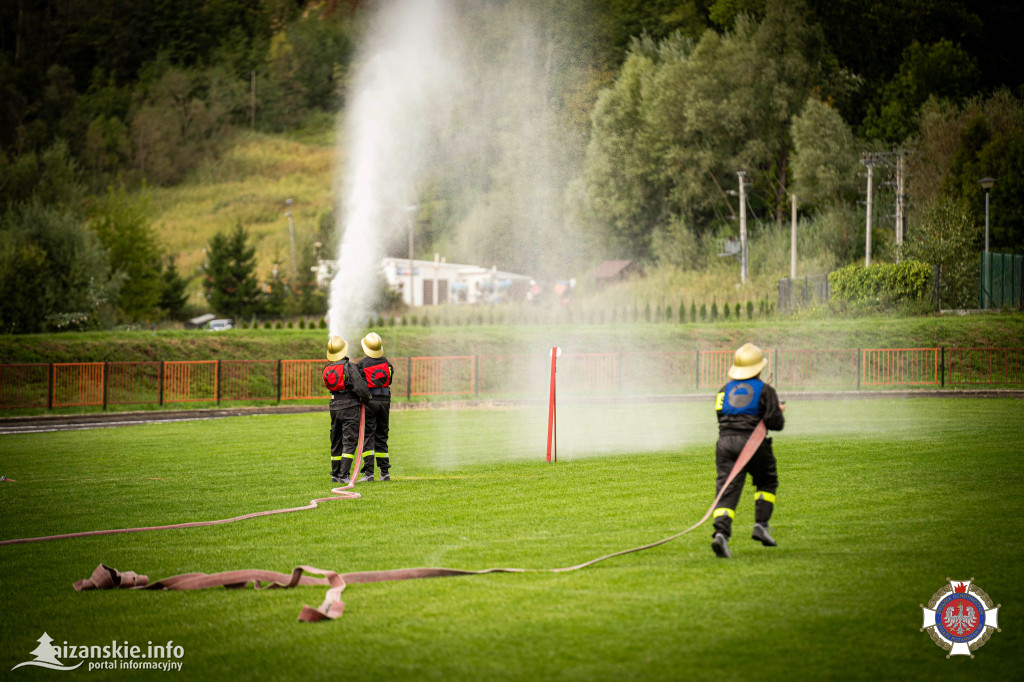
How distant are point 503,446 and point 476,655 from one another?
12434mm

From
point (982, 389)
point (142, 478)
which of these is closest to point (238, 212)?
point (982, 389)

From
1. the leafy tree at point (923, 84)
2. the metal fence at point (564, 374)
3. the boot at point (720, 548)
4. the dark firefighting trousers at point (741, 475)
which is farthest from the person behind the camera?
the leafy tree at point (923, 84)

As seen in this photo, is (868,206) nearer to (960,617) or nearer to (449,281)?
(449,281)

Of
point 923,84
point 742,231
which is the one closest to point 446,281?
point 742,231

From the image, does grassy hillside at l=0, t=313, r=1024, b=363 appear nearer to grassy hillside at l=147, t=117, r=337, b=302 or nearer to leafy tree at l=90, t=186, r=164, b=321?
leafy tree at l=90, t=186, r=164, b=321

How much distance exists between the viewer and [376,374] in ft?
44.2

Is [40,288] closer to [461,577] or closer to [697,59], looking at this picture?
[461,577]

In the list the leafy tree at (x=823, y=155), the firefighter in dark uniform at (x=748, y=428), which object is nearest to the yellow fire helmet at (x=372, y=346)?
the firefighter in dark uniform at (x=748, y=428)

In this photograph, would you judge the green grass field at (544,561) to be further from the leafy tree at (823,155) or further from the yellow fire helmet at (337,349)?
the leafy tree at (823,155)

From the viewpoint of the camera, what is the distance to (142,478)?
1438 cm

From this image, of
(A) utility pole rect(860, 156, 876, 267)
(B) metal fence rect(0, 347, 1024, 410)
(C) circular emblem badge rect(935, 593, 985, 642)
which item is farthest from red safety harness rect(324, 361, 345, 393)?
(A) utility pole rect(860, 156, 876, 267)

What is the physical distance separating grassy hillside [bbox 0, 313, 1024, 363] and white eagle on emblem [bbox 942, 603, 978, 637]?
997 inches

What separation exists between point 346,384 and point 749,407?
6608 mm

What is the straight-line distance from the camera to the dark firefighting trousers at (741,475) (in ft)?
27.5
